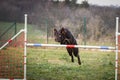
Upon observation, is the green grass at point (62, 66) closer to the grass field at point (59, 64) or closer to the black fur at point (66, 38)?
the grass field at point (59, 64)

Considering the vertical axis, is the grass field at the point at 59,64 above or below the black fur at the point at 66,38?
below

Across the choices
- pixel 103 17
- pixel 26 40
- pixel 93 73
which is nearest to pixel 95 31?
pixel 103 17

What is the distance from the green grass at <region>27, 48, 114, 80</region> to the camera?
27.9 ft

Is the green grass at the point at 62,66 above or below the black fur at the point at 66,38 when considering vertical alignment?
below

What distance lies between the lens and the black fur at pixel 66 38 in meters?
8.55

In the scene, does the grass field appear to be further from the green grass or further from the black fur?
the black fur

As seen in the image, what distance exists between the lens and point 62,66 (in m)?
8.60

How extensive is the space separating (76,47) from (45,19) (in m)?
1.02

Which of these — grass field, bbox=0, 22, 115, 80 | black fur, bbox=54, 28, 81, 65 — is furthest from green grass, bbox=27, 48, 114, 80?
black fur, bbox=54, 28, 81, 65

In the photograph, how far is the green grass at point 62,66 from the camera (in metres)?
8.50

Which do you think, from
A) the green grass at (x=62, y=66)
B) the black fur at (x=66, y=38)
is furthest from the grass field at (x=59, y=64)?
the black fur at (x=66, y=38)

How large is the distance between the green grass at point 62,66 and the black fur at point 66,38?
122 millimetres

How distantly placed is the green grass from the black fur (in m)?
0.12

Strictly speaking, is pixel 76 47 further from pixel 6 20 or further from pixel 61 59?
pixel 6 20
